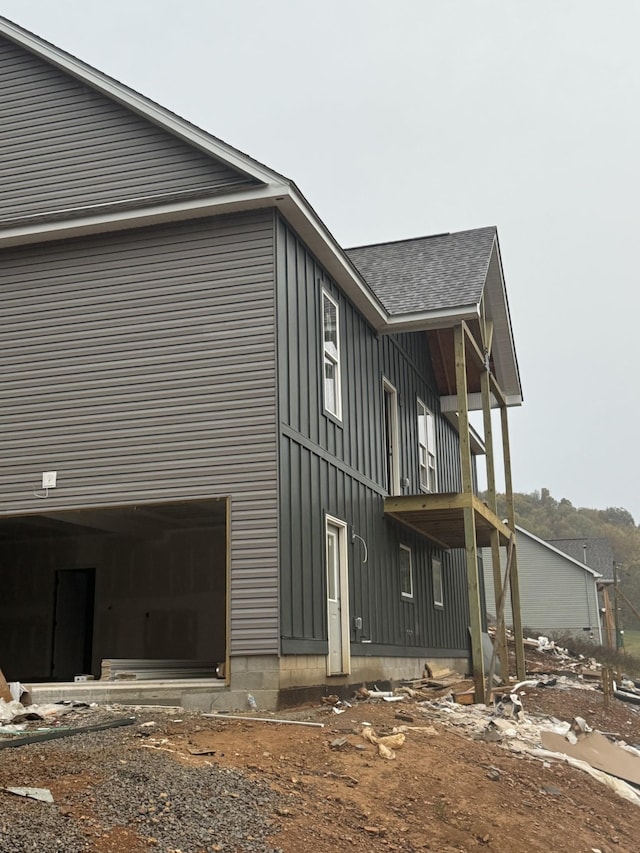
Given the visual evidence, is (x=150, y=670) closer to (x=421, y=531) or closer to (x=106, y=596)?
(x=106, y=596)

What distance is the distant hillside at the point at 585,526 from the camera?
8769 centimetres

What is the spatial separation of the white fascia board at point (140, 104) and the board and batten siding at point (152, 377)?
24.4 inches

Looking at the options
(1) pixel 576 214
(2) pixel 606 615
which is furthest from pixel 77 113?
(1) pixel 576 214

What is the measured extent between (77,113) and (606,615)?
42.4 m

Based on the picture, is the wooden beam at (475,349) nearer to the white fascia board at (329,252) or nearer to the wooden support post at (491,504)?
the wooden support post at (491,504)

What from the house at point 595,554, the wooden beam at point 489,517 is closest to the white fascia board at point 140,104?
the wooden beam at point 489,517

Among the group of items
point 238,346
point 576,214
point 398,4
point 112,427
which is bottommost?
point 112,427

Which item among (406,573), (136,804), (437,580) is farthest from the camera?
(437,580)

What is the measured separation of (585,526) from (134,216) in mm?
96024

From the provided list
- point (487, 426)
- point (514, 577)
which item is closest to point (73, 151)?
point (487, 426)

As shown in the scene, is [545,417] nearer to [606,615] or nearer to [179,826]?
[606,615]

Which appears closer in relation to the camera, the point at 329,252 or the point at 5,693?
the point at 5,693

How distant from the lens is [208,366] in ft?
40.4

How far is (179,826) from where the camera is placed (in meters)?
6.10
